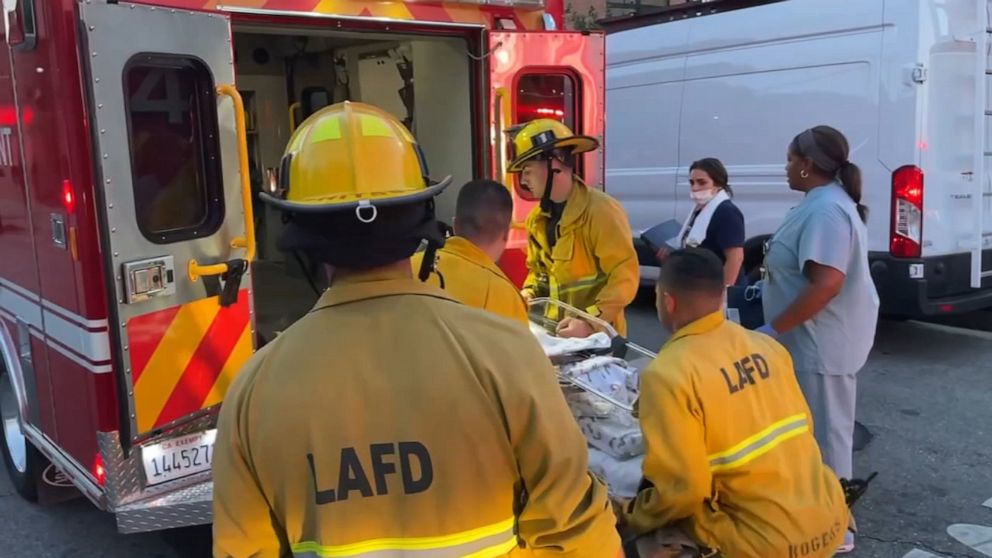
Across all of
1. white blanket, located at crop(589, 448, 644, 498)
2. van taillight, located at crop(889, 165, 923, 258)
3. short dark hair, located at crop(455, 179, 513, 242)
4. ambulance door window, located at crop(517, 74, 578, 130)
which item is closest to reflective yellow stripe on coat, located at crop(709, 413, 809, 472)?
white blanket, located at crop(589, 448, 644, 498)

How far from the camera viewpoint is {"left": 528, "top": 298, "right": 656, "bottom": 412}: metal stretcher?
3.04 m

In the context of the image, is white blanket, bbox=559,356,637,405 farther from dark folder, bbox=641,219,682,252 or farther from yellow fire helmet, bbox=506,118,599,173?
dark folder, bbox=641,219,682,252

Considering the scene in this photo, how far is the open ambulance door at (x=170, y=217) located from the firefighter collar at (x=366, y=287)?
1.88 m

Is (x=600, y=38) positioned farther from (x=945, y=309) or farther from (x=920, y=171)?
(x=945, y=309)

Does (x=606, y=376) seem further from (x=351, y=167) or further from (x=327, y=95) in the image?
(x=327, y=95)

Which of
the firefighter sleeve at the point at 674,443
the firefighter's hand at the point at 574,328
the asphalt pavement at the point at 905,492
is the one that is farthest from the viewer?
the asphalt pavement at the point at 905,492

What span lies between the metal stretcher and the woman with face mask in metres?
1.29

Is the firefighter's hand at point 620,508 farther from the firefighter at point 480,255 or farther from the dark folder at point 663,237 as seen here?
the dark folder at point 663,237

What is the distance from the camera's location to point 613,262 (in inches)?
152

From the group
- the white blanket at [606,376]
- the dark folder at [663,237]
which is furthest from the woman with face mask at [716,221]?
the white blanket at [606,376]

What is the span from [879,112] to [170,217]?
193 inches

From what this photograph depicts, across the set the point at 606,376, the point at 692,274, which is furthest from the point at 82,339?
the point at 692,274

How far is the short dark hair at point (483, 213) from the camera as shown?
2.96 meters

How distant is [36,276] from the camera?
3.47 meters
